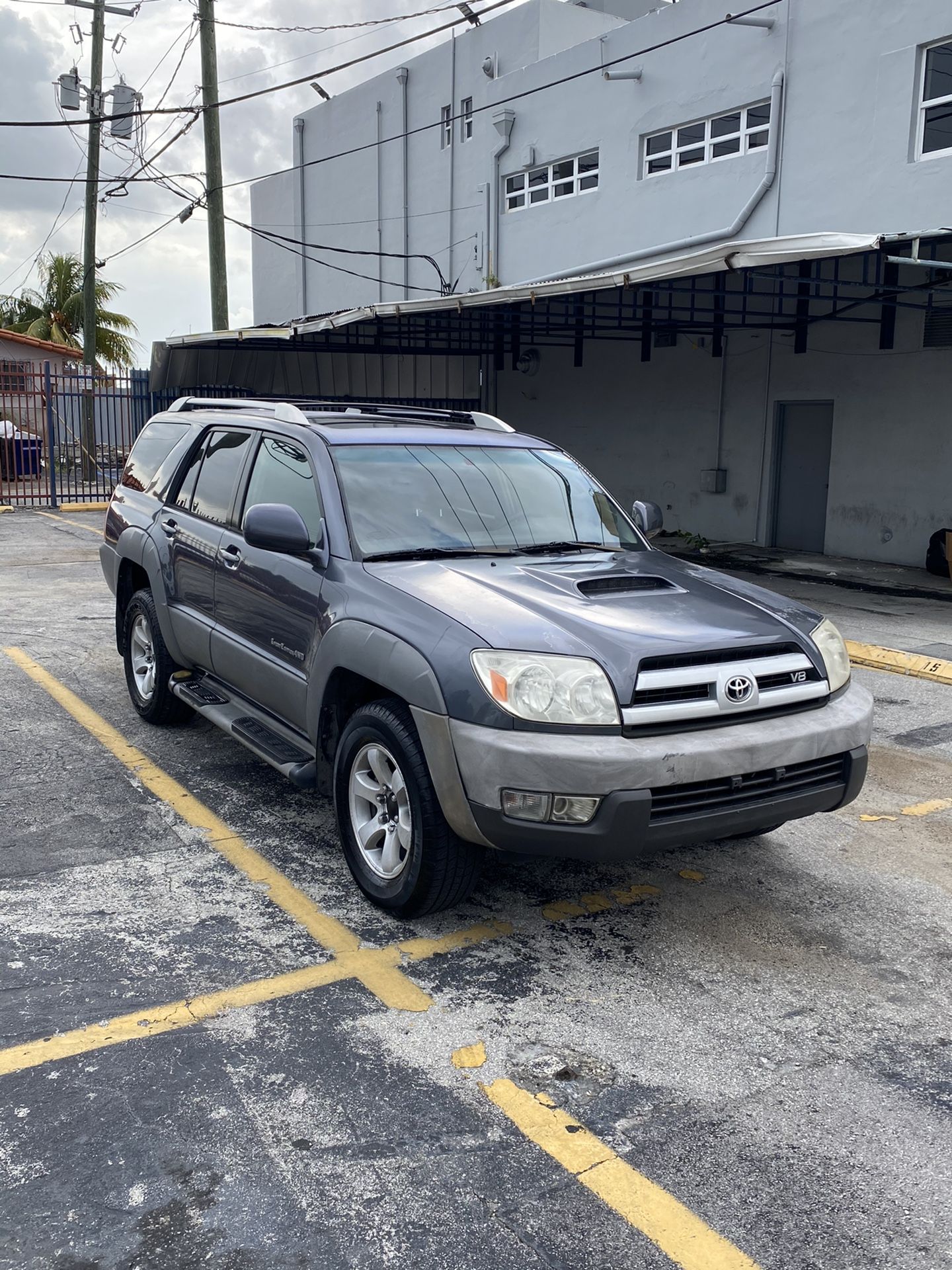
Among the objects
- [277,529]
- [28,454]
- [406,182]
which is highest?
[406,182]

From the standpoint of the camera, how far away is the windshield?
4.78 metres

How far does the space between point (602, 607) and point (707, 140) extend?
16.1 metres

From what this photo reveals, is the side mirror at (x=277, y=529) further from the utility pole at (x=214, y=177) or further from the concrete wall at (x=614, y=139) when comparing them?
the utility pole at (x=214, y=177)

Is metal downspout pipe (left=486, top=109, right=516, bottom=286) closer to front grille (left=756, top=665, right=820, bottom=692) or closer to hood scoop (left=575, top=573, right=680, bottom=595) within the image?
hood scoop (left=575, top=573, right=680, bottom=595)

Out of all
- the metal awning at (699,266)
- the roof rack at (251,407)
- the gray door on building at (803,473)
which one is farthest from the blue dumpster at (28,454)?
the roof rack at (251,407)

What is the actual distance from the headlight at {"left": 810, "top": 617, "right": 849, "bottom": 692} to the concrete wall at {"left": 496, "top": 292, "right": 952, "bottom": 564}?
1162 centimetres

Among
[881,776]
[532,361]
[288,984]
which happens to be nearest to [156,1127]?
[288,984]

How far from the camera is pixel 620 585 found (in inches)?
174

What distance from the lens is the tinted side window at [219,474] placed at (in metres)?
5.71

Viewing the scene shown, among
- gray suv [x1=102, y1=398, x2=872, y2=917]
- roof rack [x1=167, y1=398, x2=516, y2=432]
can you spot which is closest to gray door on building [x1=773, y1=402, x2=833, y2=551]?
roof rack [x1=167, y1=398, x2=516, y2=432]

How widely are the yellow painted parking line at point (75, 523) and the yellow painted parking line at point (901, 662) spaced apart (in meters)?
11.8

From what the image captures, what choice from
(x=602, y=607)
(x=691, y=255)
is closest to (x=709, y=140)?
(x=691, y=255)

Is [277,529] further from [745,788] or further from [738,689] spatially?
[745,788]

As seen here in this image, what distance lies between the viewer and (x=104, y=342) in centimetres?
3741
